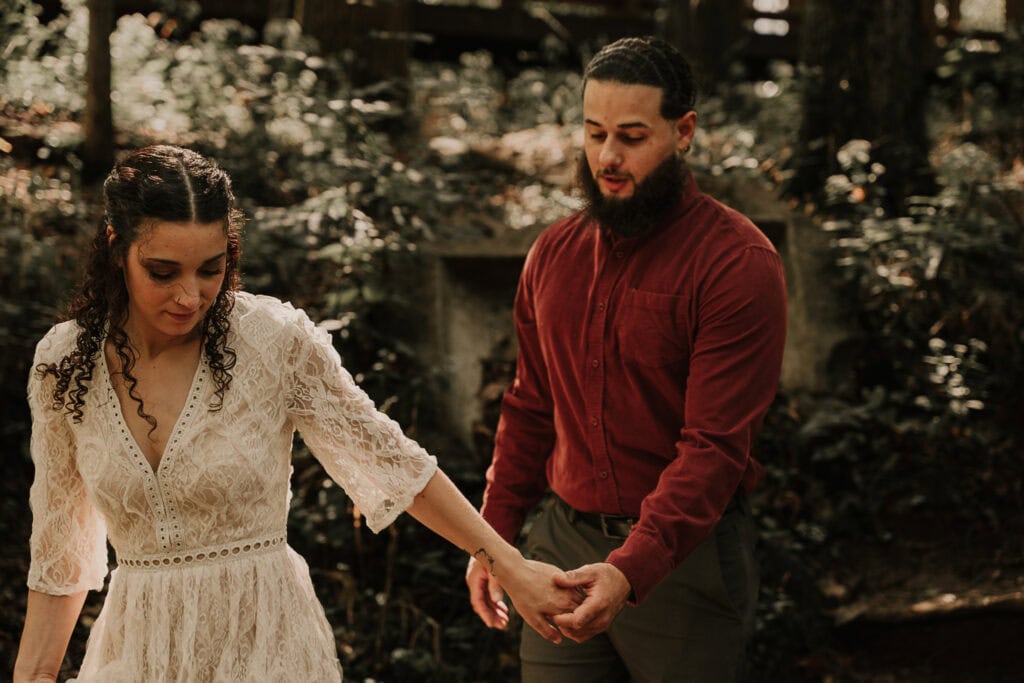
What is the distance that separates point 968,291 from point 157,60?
5.79 meters

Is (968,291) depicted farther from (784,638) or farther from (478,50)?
(478,50)

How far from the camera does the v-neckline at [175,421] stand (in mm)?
2701

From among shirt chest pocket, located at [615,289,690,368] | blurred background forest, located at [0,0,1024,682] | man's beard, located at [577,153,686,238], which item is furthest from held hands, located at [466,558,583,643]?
blurred background forest, located at [0,0,1024,682]

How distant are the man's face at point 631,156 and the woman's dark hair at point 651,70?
24 millimetres

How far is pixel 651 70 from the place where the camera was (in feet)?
11.1

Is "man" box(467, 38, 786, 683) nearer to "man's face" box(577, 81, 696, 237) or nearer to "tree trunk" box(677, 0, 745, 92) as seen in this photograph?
"man's face" box(577, 81, 696, 237)

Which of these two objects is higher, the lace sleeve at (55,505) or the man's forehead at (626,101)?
the man's forehead at (626,101)

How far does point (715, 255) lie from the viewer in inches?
129

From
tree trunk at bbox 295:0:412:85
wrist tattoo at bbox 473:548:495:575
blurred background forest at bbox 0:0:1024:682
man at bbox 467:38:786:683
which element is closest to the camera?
wrist tattoo at bbox 473:548:495:575

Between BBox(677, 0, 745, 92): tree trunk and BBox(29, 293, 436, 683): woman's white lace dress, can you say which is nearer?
BBox(29, 293, 436, 683): woman's white lace dress

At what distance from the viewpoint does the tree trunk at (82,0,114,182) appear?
24.7ft

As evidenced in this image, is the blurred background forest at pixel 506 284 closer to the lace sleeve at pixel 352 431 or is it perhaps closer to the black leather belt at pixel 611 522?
the black leather belt at pixel 611 522

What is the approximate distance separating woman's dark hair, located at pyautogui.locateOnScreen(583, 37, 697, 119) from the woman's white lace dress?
1.16 m

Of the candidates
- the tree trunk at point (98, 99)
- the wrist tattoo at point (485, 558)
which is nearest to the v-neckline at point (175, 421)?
the wrist tattoo at point (485, 558)
